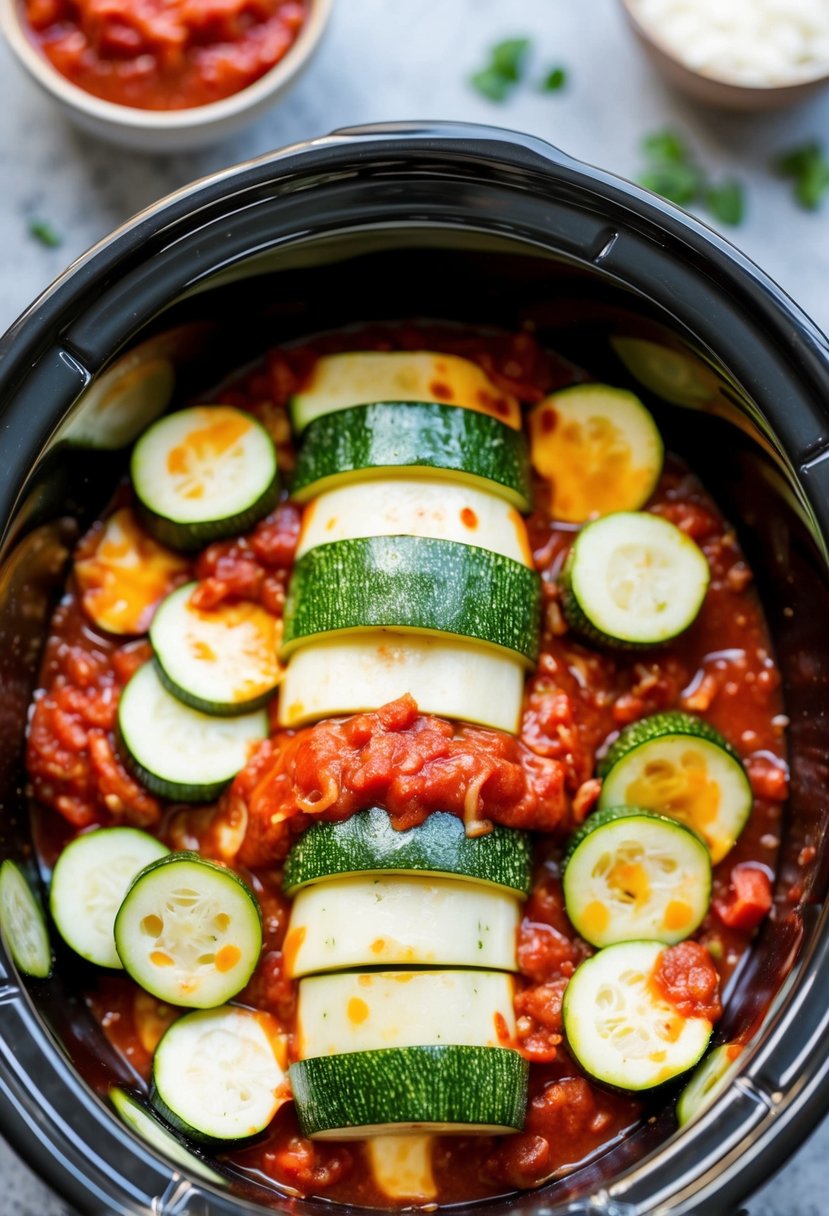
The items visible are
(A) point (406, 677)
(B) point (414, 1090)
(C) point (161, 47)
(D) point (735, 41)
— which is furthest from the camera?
(D) point (735, 41)

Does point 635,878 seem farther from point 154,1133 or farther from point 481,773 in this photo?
point 154,1133

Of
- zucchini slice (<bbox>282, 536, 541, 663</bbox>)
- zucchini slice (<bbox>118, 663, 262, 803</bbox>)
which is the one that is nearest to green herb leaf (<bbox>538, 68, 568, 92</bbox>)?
zucchini slice (<bbox>282, 536, 541, 663</bbox>)

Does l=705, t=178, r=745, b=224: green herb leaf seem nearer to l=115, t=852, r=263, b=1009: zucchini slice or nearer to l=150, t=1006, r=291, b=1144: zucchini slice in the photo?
A: l=115, t=852, r=263, b=1009: zucchini slice

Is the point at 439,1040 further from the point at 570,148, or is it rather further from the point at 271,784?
the point at 570,148

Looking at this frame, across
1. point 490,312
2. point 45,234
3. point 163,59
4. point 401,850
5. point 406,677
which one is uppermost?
point 163,59

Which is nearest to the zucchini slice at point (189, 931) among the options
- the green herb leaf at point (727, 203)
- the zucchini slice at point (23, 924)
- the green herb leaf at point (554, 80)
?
the zucchini slice at point (23, 924)

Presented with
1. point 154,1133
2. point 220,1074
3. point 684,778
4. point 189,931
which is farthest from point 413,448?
point 154,1133

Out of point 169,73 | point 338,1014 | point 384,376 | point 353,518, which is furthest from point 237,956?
point 169,73
